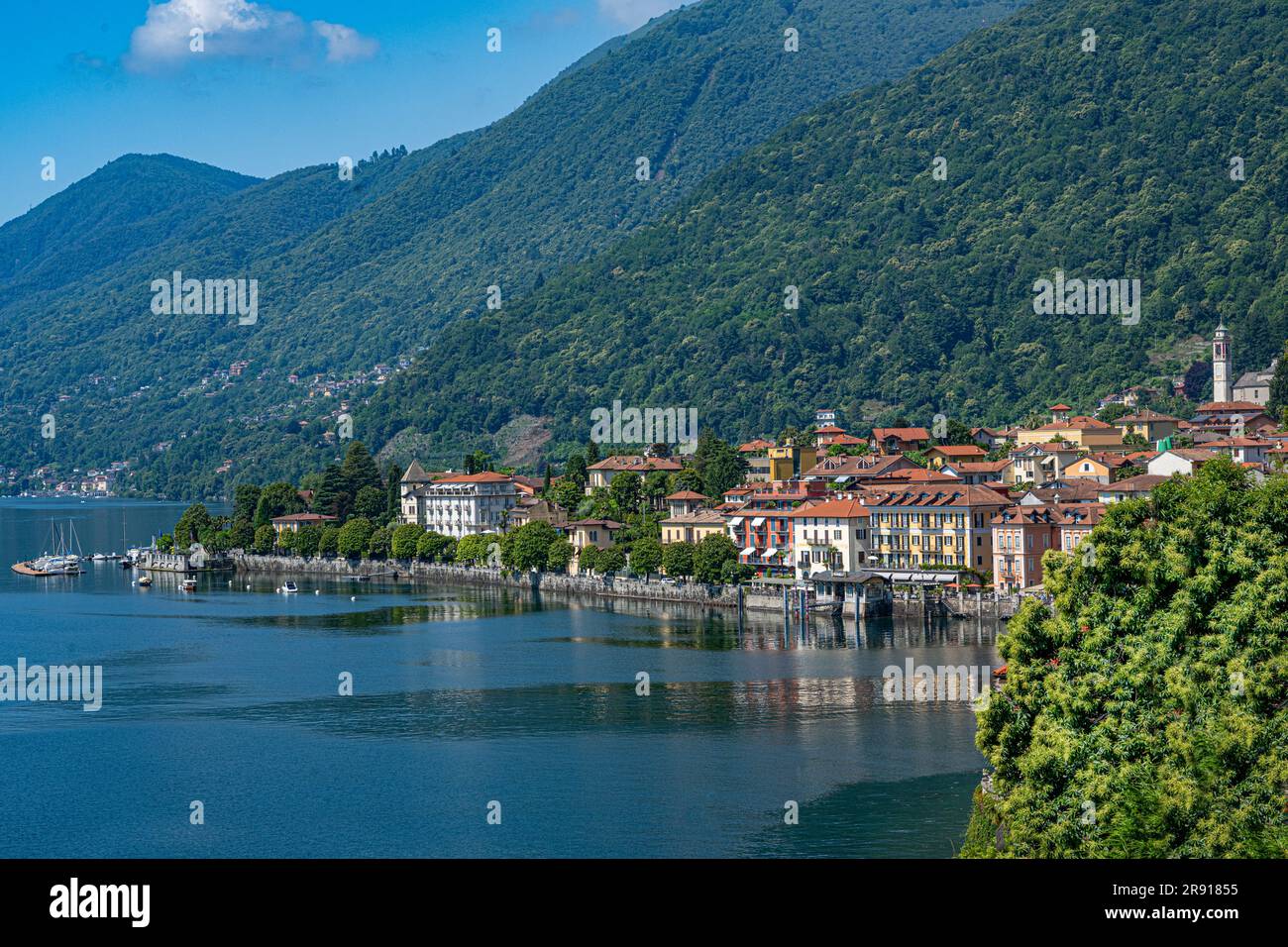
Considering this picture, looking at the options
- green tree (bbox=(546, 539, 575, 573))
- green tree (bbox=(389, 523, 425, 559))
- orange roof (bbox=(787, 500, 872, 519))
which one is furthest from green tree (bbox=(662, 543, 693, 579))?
green tree (bbox=(389, 523, 425, 559))

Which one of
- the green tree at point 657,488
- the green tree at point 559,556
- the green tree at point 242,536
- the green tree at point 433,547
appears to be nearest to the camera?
the green tree at point 559,556

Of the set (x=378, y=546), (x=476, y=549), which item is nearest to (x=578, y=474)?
(x=476, y=549)

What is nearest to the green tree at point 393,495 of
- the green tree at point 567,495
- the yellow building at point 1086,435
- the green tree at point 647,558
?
the green tree at point 567,495

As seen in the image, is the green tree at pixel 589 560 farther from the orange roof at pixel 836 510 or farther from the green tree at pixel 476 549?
the orange roof at pixel 836 510

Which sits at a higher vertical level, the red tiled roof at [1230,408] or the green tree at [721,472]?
the red tiled roof at [1230,408]

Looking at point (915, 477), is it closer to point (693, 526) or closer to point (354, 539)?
point (693, 526)
